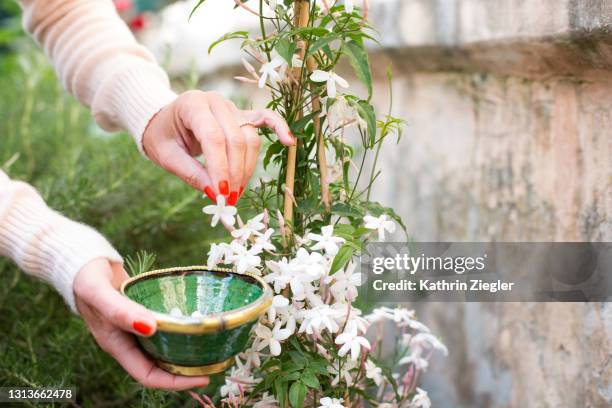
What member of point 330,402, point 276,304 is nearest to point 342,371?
point 330,402

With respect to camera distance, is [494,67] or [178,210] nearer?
[494,67]

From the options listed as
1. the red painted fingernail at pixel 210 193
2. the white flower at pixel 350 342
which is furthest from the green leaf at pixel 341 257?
the red painted fingernail at pixel 210 193

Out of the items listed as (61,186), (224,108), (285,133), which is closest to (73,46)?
(61,186)

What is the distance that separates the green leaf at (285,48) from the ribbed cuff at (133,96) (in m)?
0.38

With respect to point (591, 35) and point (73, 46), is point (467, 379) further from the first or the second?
point (73, 46)

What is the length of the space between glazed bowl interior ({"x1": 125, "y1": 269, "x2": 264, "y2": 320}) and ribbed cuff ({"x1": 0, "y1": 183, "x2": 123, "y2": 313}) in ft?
0.46

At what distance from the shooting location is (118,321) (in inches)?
35.0

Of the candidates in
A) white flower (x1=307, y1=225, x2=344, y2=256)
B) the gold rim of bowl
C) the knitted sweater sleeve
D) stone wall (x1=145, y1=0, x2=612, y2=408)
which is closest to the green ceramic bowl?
the gold rim of bowl

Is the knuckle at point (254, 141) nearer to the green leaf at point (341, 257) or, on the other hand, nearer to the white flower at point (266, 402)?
the green leaf at point (341, 257)

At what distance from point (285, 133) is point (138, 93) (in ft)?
1.53

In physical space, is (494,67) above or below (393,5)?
below

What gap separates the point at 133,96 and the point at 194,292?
0.50m

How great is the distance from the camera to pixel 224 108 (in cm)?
105

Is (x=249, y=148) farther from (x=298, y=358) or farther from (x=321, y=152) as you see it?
(x=298, y=358)
